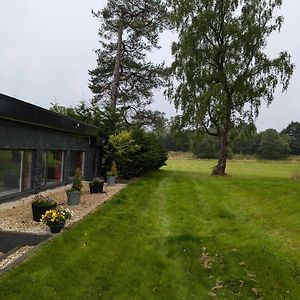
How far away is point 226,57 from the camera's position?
22469 mm

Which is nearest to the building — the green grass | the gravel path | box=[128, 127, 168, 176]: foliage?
the gravel path

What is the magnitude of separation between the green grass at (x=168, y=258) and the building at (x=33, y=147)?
9.56 feet

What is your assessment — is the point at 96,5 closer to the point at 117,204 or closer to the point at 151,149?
the point at 151,149

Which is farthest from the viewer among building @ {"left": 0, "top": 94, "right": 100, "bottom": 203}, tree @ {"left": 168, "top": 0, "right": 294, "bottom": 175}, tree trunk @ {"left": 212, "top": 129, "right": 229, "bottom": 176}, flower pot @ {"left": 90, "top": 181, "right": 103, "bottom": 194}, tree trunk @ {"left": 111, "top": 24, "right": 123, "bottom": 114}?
tree trunk @ {"left": 111, "top": 24, "right": 123, "bottom": 114}

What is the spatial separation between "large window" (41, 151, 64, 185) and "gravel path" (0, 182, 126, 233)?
62 centimetres

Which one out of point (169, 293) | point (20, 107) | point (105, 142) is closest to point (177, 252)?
point (169, 293)

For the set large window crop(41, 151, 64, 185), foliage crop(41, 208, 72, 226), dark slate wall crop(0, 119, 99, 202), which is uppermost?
dark slate wall crop(0, 119, 99, 202)

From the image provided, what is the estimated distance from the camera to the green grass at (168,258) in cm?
478

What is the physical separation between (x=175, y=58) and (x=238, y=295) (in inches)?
784

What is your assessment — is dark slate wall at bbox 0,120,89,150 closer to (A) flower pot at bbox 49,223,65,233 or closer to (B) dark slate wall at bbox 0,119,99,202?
(B) dark slate wall at bbox 0,119,99,202

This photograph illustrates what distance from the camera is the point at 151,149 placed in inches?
850

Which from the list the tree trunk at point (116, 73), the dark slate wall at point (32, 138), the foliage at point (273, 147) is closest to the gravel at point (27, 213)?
the dark slate wall at point (32, 138)

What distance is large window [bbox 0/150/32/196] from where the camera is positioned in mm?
10141

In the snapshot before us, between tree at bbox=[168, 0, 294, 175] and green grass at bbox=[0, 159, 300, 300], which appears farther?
tree at bbox=[168, 0, 294, 175]
